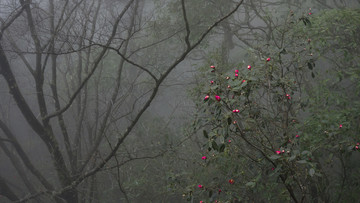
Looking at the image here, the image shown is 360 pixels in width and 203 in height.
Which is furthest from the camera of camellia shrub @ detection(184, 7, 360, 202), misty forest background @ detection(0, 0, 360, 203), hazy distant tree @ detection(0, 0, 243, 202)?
hazy distant tree @ detection(0, 0, 243, 202)

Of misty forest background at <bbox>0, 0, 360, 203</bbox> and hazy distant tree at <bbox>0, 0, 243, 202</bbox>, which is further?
hazy distant tree at <bbox>0, 0, 243, 202</bbox>

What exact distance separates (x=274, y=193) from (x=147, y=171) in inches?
151

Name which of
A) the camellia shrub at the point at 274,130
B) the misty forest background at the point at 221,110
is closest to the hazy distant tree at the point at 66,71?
the misty forest background at the point at 221,110

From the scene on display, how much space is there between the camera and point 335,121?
3.59 meters

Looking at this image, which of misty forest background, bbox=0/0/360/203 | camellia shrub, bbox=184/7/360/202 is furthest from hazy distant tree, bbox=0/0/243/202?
camellia shrub, bbox=184/7/360/202

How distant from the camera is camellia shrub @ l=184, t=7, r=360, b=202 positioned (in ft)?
8.25

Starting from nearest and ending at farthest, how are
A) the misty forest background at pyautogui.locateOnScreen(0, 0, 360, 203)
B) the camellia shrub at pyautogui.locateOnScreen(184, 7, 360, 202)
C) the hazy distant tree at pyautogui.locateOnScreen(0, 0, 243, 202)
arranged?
the camellia shrub at pyautogui.locateOnScreen(184, 7, 360, 202) → the misty forest background at pyautogui.locateOnScreen(0, 0, 360, 203) → the hazy distant tree at pyautogui.locateOnScreen(0, 0, 243, 202)

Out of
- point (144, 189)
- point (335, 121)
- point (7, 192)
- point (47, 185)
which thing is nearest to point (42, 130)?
point (47, 185)

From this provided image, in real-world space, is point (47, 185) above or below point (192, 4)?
below

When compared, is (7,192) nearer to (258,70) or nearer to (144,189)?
(144,189)

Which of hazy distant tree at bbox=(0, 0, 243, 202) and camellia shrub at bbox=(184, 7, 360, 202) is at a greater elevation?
hazy distant tree at bbox=(0, 0, 243, 202)

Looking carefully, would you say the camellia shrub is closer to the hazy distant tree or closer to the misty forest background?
the misty forest background

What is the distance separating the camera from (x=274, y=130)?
11.0 feet

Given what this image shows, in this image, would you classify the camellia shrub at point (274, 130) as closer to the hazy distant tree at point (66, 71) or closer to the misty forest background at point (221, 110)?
the misty forest background at point (221, 110)
